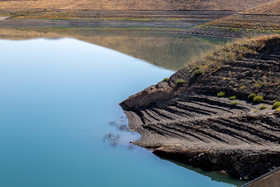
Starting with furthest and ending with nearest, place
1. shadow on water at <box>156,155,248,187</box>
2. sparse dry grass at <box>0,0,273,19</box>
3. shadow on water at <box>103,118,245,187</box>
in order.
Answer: sparse dry grass at <box>0,0,273,19</box> < shadow on water at <box>103,118,245,187</box> < shadow on water at <box>156,155,248,187</box>

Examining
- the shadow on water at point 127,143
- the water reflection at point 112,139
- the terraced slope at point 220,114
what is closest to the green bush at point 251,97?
the terraced slope at point 220,114

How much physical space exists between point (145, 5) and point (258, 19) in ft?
134

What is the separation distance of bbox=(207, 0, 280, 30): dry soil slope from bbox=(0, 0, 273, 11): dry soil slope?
20005mm

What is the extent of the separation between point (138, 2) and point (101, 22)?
729 inches

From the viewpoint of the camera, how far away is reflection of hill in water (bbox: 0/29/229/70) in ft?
170

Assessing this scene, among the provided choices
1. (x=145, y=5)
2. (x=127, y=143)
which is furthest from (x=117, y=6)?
(x=127, y=143)

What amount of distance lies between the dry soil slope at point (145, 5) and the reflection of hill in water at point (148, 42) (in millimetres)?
23480

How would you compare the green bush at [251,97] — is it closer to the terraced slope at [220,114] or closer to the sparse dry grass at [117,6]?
the terraced slope at [220,114]

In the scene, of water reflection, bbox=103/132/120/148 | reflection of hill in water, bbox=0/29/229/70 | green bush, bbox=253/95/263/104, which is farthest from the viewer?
reflection of hill in water, bbox=0/29/229/70

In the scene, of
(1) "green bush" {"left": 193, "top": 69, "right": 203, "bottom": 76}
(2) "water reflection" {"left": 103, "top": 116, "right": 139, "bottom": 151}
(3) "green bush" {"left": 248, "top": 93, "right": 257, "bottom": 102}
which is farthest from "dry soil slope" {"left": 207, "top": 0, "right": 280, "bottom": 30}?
(2) "water reflection" {"left": 103, "top": 116, "right": 139, "bottom": 151}

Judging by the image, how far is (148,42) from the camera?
219 feet

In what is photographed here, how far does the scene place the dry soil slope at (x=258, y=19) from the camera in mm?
66625

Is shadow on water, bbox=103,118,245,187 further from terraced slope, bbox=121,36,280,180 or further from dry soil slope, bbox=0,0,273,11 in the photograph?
dry soil slope, bbox=0,0,273,11

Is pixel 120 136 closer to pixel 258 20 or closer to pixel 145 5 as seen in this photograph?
pixel 258 20
